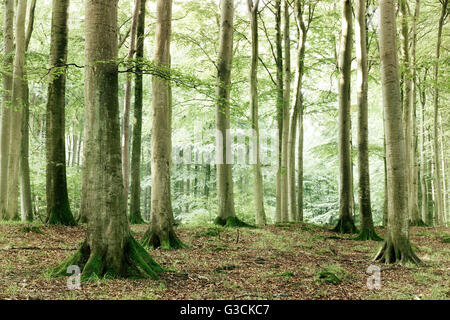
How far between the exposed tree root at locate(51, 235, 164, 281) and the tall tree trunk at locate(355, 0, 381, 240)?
860 centimetres

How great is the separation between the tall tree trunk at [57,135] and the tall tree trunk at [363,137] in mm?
9145

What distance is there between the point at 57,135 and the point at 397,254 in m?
9.40

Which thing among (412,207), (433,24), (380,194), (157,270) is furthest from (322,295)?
(380,194)

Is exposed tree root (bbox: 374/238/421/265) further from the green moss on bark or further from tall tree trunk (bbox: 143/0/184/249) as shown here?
the green moss on bark

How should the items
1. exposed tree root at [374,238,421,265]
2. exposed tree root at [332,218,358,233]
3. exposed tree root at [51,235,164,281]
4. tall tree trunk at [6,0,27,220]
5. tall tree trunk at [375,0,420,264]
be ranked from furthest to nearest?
exposed tree root at [332,218,358,233]
tall tree trunk at [6,0,27,220]
tall tree trunk at [375,0,420,264]
exposed tree root at [374,238,421,265]
exposed tree root at [51,235,164,281]

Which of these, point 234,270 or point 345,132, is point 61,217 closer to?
point 234,270

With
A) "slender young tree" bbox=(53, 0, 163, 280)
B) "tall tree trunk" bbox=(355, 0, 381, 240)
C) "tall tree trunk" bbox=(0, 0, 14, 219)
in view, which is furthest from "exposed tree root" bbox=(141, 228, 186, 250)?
"tall tree trunk" bbox=(355, 0, 381, 240)

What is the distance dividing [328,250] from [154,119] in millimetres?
5695

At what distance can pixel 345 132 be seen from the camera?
1416cm

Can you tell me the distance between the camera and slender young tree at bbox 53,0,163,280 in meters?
5.88

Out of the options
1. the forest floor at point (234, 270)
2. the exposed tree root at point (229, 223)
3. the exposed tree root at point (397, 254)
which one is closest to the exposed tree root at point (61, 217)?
the forest floor at point (234, 270)

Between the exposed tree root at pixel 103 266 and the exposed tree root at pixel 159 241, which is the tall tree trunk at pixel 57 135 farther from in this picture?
the exposed tree root at pixel 103 266

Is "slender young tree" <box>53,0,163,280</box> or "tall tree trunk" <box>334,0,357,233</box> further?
"tall tree trunk" <box>334,0,357,233</box>
